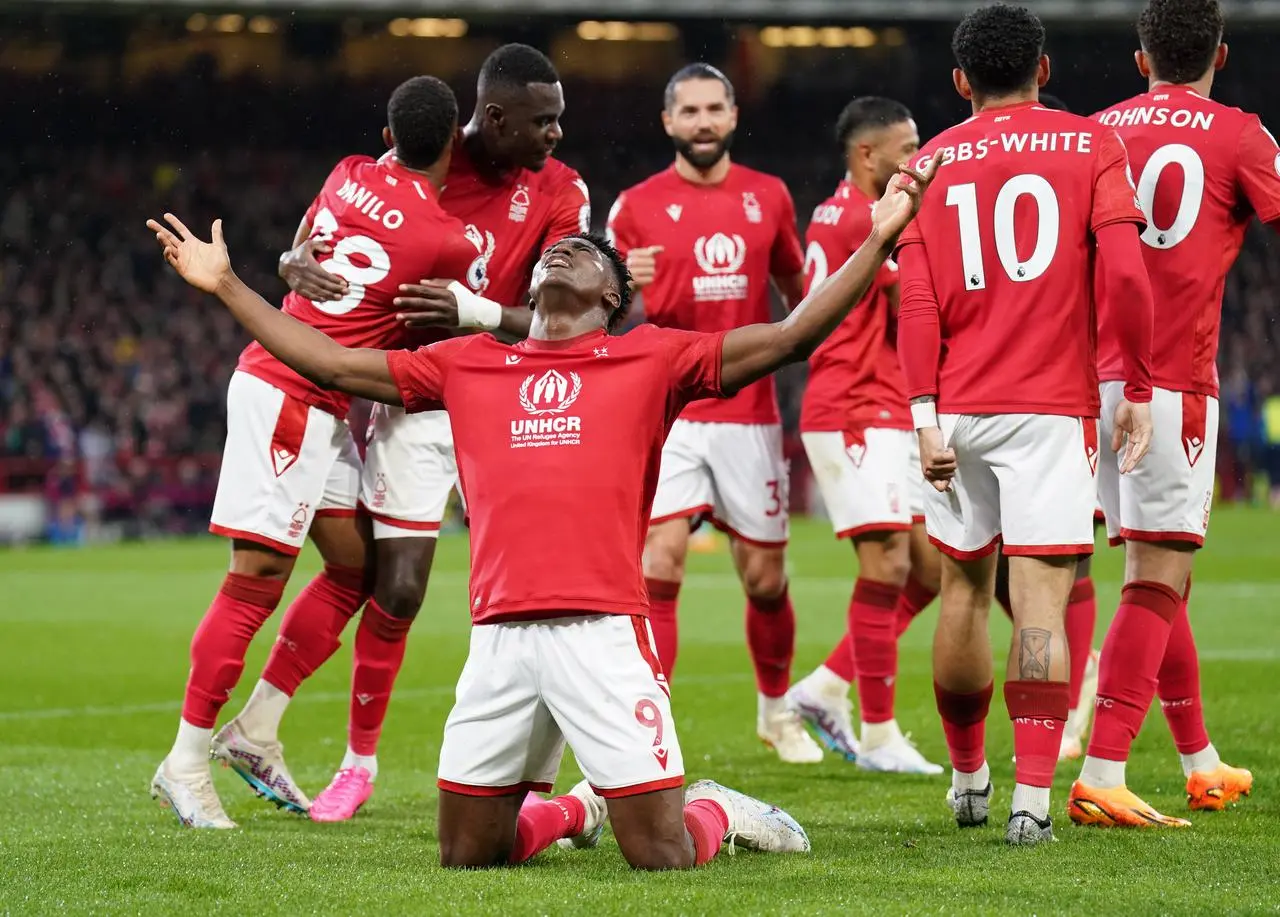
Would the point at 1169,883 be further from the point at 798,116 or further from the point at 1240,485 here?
the point at 798,116

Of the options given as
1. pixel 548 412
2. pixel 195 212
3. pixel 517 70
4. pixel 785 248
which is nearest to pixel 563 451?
pixel 548 412

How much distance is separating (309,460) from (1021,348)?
2.38m

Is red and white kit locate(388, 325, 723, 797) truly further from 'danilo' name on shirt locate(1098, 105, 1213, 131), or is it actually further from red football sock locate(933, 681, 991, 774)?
'danilo' name on shirt locate(1098, 105, 1213, 131)

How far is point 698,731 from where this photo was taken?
25.7ft

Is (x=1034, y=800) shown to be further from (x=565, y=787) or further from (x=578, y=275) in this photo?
(x=565, y=787)

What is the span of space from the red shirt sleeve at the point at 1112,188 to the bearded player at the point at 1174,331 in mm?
538

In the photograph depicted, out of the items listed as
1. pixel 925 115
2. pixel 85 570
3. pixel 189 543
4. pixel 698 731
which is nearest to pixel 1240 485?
pixel 925 115

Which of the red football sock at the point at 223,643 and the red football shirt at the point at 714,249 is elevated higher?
the red football shirt at the point at 714,249

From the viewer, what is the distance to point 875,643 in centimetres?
688

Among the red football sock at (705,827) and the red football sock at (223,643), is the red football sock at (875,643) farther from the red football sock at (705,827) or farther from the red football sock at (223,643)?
the red football sock at (223,643)

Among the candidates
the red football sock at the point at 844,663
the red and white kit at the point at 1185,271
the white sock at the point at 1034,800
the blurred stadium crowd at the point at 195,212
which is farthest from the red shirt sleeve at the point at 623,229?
the blurred stadium crowd at the point at 195,212

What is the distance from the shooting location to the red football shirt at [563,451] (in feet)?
13.9

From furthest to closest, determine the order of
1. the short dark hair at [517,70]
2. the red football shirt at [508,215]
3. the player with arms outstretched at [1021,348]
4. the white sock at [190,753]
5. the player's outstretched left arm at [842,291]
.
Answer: the red football shirt at [508,215], the short dark hair at [517,70], the white sock at [190,753], the player with arms outstretched at [1021,348], the player's outstretched left arm at [842,291]

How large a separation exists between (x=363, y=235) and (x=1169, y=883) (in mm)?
3330
